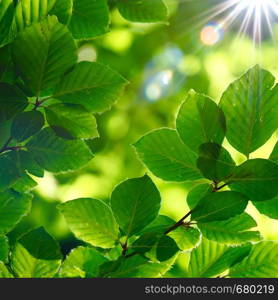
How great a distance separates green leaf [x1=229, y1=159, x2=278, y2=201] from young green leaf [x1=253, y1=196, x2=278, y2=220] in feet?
0.09

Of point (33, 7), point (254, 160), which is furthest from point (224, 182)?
point (33, 7)

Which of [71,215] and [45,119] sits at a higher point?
[45,119]

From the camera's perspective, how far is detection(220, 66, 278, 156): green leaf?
14.1 inches

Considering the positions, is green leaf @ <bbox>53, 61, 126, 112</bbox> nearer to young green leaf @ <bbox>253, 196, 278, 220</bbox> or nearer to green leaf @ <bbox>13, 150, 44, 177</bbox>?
green leaf @ <bbox>13, 150, 44, 177</bbox>

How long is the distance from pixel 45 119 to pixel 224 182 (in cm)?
21

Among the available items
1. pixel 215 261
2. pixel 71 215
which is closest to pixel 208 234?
pixel 215 261

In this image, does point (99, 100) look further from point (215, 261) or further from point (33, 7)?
point (215, 261)

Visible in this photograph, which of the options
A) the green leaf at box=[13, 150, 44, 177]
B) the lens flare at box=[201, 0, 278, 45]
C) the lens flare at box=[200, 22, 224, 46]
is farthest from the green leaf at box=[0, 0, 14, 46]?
the lens flare at box=[200, 22, 224, 46]

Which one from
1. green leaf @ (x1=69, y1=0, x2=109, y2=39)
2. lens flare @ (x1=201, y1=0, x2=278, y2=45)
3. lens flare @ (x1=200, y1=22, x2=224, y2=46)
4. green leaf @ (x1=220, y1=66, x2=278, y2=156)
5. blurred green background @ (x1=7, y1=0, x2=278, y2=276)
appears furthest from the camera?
lens flare @ (x1=200, y1=22, x2=224, y2=46)

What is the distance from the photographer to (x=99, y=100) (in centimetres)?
42

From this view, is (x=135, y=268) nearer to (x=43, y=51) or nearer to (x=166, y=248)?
(x=166, y=248)

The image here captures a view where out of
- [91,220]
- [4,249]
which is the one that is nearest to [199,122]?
[91,220]

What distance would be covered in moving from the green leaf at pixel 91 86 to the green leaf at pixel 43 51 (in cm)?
2

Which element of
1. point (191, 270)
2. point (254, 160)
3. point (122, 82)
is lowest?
point (191, 270)
